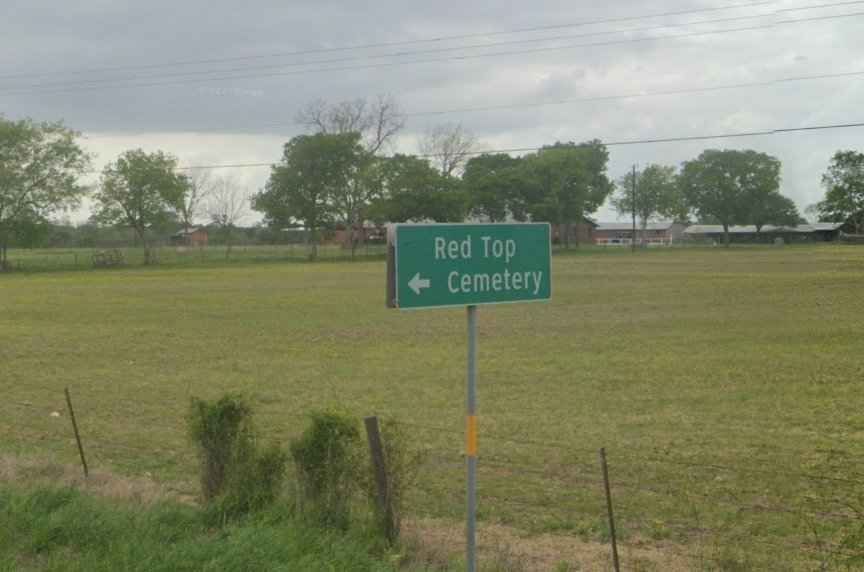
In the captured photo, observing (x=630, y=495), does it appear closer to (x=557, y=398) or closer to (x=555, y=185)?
(x=557, y=398)

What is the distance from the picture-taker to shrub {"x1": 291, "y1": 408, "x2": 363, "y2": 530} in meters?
6.18

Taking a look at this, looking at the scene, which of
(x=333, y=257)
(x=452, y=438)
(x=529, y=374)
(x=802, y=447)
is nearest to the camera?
(x=802, y=447)

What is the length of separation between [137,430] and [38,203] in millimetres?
73397

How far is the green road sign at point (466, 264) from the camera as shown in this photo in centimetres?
432

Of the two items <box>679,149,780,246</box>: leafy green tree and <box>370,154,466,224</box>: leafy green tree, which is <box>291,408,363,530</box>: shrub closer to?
<box>370,154,466,224</box>: leafy green tree

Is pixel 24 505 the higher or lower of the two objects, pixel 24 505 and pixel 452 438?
the higher

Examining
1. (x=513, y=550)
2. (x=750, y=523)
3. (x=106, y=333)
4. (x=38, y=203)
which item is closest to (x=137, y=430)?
(x=513, y=550)

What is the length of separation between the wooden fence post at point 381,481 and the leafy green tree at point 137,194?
82389 mm

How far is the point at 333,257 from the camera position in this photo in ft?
287

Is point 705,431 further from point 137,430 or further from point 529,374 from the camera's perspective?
point 137,430

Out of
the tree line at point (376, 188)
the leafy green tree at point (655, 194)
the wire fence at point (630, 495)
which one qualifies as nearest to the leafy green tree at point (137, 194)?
the tree line at point (376, 188)

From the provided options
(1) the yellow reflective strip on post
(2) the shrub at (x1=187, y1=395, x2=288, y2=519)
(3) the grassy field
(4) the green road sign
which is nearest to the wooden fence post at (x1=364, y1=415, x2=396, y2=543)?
(2) the shrub at (x1=187, y1=395, x2=288, y2=519)

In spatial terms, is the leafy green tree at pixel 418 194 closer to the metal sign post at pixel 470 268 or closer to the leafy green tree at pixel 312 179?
the leafy green tree at pixel 312 179

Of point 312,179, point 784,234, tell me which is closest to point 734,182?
point 784,234
